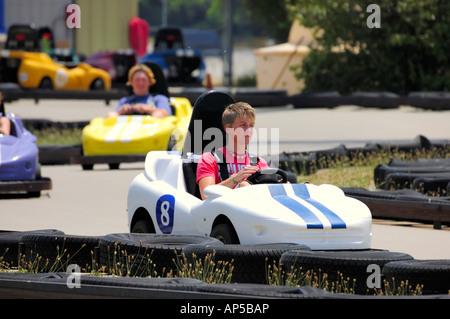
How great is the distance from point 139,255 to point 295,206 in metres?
0.75

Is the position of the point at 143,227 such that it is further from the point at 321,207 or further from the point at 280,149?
the point at 280,149

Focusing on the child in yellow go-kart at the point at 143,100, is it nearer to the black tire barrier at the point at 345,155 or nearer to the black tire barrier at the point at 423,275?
the black tire barrier at the point at 345,155

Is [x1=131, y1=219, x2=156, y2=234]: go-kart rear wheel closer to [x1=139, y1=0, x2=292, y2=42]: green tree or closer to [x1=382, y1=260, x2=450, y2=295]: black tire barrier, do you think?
[x1=382, y1=260, x2=450, y2=295]: black tire barrier

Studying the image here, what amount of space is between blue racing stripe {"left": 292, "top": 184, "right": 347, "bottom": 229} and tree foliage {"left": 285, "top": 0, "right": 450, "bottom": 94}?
16.0 metres


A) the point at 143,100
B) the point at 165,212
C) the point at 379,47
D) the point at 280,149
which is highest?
the point at 379,47

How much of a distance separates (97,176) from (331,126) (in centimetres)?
661

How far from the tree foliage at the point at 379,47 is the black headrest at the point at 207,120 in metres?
15.3

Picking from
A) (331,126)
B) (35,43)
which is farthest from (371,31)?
(35,43)

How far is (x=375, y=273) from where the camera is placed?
480 cm

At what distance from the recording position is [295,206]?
17.4 ft

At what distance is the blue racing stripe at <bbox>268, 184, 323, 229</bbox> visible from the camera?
17.0ft

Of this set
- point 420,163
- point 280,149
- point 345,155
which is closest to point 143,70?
point 345,155

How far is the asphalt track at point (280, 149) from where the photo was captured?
23.2 ft
